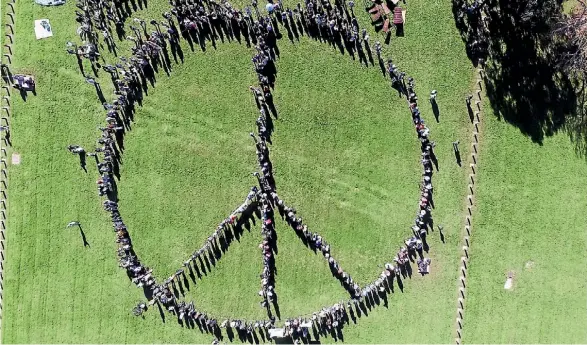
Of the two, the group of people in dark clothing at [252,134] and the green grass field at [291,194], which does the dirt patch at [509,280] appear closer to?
the green grass field at [291,194]

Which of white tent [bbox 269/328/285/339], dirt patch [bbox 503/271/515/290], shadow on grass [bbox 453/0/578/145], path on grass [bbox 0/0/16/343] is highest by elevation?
shadow on grass [bbox 453/0/578/145]

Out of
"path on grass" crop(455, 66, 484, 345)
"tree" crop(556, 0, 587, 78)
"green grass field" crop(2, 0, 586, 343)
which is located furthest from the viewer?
"path on grass" crop(455, 66, 484, 345)

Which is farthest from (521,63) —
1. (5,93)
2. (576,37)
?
(5,93)

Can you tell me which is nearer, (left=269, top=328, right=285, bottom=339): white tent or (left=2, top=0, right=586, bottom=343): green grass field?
(left=2, top=0, right=586, bottom=343): green grass field

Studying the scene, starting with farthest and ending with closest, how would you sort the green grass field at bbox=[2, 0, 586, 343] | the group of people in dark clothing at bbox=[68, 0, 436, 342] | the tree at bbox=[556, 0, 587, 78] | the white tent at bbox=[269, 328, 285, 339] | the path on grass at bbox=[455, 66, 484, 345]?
1. the white tent at bbox=[269, 328, 285, 339]
2. the path on grass at bbox=[455, 66, 484, 345]
3. the green grass field at bbox=[2, 0, 586, 343]
4. the group of people in dark clothing at bbox=[68, 0, 436, 342]
5. the tree at bbox=[556, 0, 587, 78]

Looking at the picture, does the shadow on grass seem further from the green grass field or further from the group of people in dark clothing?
the group of people in dark clothing

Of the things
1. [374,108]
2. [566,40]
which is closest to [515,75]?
[566,40]

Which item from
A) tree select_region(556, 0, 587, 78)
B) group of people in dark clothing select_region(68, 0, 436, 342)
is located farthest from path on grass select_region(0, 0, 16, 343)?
tree select_region(556, 0, 587, 78)
